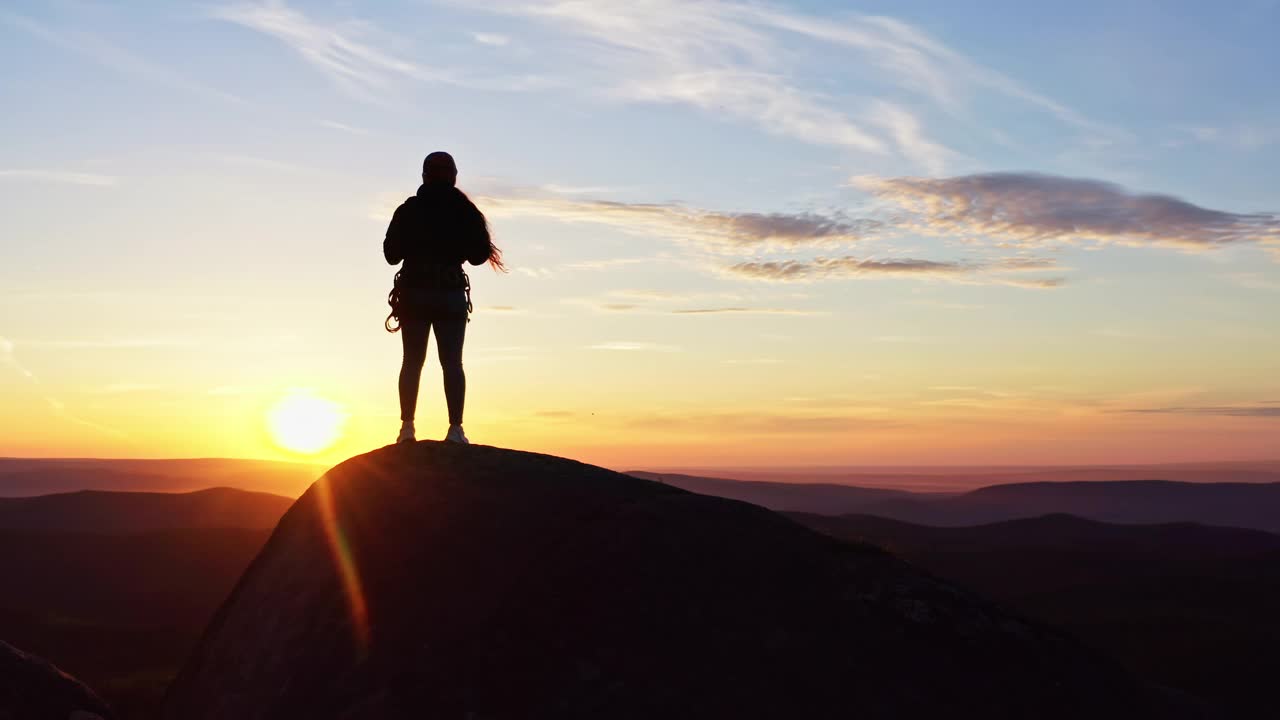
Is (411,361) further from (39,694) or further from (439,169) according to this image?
(39,694)

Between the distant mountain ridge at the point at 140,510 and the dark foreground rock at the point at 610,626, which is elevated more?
the dark foreground rock at the point at 610,626

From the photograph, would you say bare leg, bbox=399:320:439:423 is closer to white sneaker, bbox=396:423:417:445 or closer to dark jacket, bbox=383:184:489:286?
white sneaker, bbox=396:423:417:445

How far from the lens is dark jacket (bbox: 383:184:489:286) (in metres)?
7.99

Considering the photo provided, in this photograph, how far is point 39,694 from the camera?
694 centimetres

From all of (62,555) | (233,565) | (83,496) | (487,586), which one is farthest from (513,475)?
(83,496)

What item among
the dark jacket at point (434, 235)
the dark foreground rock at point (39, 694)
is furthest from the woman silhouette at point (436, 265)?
the dark foreground rock at point (39, 694)

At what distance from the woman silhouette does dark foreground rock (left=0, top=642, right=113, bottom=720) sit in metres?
2.68

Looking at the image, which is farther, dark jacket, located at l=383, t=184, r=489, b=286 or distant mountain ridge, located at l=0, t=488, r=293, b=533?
distant mountain ridge, located at l=0, t=488, r=293, b=533

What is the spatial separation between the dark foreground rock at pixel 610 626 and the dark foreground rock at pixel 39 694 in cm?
58

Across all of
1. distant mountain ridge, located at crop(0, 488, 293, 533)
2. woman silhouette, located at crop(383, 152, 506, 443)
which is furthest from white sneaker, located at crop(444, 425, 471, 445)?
distant mountain ridge, located at crop(0, 488, 293, 533)

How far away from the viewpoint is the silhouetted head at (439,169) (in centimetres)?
813

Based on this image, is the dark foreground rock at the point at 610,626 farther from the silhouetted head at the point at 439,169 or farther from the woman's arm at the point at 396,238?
the silhouetted head at the point at 439,169

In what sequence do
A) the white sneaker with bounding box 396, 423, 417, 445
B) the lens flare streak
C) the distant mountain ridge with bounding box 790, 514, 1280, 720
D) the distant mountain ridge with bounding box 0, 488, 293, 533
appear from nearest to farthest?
the lens flare streak < the white sneaker with bounding box 396, 423, 417, 445 < the distant mountain ridge with bounding box 790, 514, 1280, 720 < the distant mountain ridge with bounding box 0, 488, 293, 533

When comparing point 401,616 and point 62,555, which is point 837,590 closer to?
point 401,616
